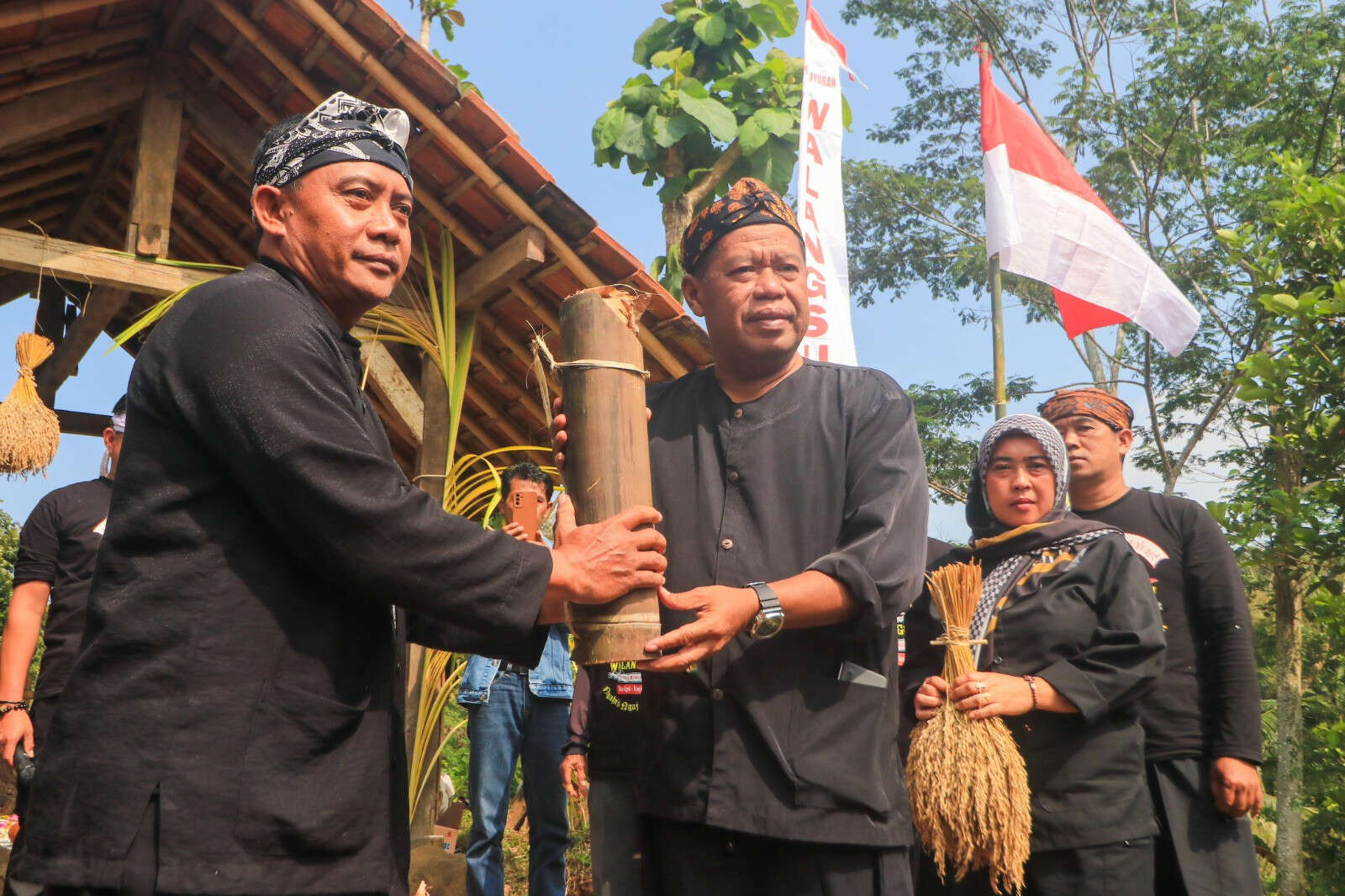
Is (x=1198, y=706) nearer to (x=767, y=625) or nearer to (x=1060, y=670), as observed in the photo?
(x=1060, y=670)

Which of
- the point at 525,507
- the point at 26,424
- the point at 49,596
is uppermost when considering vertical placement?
the point at 26,424

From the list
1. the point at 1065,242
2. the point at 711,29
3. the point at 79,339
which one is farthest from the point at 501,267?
the point at 79,339

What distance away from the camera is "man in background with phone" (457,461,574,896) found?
5027 mm

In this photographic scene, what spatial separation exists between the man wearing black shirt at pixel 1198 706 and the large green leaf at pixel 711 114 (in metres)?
4.06

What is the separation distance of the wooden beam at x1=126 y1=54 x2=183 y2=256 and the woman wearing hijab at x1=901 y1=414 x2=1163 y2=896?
15.5 ft

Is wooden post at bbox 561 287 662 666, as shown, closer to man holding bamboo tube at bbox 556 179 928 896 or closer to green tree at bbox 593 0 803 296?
man holding bamboo tube at bbox 556 179 928 896

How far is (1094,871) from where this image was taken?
3.03 meters

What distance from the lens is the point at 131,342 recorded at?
969cm

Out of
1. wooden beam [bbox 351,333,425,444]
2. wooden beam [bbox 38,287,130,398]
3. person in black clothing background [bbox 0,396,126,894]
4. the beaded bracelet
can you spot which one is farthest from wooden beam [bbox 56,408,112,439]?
the beaded bracelet

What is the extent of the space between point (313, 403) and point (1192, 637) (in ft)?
10.3

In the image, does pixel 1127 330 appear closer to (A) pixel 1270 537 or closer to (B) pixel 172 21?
(A) pixel 1270 537

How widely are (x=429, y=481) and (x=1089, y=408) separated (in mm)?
3344

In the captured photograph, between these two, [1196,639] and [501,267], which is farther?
[501,267]

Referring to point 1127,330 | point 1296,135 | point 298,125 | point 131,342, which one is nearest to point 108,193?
point 131,342
